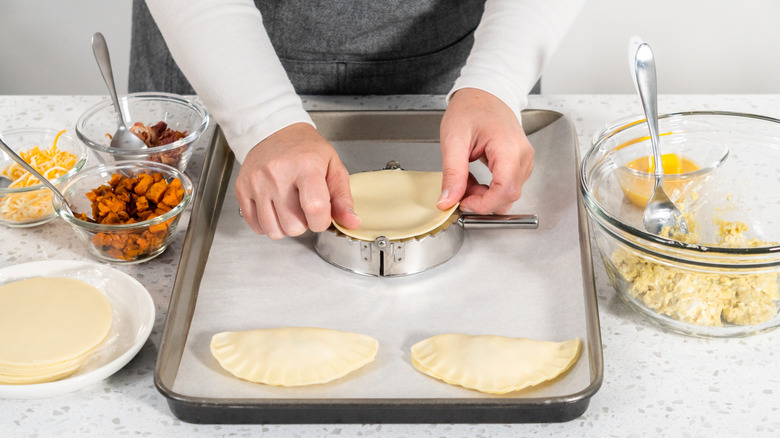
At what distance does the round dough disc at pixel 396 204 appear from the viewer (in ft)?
2.91

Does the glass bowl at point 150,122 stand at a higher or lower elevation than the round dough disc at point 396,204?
lower

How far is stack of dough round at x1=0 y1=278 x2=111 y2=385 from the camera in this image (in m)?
0.73

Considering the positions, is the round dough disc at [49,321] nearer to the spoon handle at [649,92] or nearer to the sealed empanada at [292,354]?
the sealed empanada at [292,354]

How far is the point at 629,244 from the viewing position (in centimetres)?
76

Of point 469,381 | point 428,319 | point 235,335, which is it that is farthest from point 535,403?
point 235,335

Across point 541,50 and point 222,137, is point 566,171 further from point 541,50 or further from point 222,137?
point 222,137

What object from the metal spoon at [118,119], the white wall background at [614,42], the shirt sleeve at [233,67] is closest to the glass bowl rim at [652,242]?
the shirt sleeve at [233,67]

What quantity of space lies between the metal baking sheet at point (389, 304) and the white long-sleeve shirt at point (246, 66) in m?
0.11

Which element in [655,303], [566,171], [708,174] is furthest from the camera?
[566,171]

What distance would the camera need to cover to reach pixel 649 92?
34.3 inches

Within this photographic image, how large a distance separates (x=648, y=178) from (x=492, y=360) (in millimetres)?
335

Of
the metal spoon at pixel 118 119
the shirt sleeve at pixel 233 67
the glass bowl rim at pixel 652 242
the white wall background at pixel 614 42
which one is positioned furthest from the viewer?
the white wall background at pixel 614 42

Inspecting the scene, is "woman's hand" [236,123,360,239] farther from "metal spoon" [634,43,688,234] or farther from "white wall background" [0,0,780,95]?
"white wall background" [0,0,780,95]

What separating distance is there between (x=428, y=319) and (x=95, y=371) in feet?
1.17
